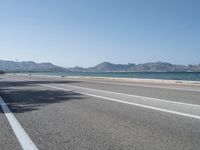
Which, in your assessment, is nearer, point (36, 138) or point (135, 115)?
point (36, 138)

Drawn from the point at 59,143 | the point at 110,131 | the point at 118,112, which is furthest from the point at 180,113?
the point at 59,143

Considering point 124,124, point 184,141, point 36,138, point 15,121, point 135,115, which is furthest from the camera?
point 135,115

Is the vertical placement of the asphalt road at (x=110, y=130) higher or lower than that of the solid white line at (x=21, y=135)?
higher

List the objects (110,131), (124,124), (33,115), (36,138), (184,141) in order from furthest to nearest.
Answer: (33,115), (124,124), (110,131), (36,138), (184,141)

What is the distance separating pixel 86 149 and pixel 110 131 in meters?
1.63

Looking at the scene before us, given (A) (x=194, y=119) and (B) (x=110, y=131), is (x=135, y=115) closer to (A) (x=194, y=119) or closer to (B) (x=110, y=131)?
(A) (x=194, y=119)

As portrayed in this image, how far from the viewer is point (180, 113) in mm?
9828

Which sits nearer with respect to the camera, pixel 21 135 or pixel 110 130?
pixel 21 135

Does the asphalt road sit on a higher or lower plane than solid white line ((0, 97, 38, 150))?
higher

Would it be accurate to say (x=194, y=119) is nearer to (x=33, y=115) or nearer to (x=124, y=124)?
(x=124, y=124)

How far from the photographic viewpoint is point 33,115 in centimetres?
1027

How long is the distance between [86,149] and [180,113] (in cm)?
489

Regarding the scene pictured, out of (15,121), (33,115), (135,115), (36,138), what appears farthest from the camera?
(33,115)

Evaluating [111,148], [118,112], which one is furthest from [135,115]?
[111,148]
